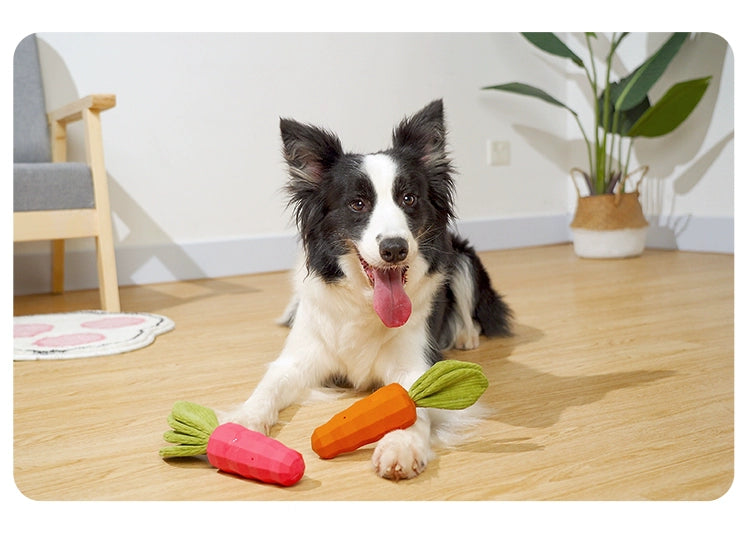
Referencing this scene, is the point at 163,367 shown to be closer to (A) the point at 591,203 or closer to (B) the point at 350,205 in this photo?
(B) the point at 350,205

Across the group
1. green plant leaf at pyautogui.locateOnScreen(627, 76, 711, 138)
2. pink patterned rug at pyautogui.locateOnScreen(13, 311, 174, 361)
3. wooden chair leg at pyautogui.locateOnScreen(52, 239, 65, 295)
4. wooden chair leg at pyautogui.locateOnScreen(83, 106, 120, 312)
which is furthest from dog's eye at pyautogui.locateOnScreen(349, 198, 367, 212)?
green plant leaf at pyautogui.locateOnScreen(627, 76, 711, 138)

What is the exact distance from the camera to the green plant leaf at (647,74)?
404cm

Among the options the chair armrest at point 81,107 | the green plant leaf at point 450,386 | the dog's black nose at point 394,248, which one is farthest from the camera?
the chair armrest at point 81,107

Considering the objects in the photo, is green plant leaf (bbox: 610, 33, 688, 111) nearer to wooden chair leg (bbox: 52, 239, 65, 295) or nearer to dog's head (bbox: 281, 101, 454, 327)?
dog's head (bbox: 281, 101, 454, 327)

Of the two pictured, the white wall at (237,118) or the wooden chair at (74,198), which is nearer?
the wooden chair at (74,198)

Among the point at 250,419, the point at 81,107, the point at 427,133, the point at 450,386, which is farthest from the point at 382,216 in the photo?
the point at 81,107

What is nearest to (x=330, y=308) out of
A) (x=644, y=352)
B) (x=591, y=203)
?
(x=644, y=352)

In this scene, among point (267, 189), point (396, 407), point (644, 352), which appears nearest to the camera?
point (396, 407)

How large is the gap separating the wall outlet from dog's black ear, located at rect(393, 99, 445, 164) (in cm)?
295

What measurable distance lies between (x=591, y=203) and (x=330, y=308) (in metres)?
2.90

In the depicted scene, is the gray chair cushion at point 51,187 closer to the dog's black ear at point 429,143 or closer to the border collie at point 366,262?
the border collie at point 366,262

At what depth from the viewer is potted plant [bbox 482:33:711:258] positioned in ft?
13.3

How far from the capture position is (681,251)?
4395 millimetres

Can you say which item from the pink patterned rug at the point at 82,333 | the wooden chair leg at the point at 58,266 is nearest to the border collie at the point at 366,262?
the pink patterned rug at the point at 82,333
